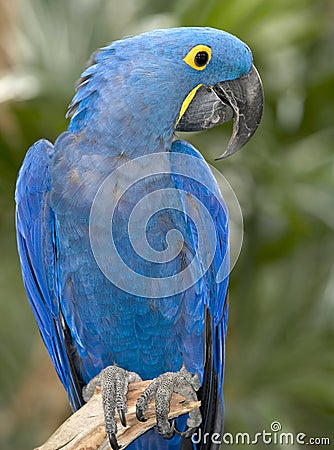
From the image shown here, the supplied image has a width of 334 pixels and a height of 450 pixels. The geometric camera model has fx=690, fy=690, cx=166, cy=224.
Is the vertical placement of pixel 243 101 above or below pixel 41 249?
above

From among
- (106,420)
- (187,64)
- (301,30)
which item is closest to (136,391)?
(106,420)

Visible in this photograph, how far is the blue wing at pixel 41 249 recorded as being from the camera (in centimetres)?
147

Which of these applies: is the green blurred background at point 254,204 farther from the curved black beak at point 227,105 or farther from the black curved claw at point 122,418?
the black curved claw at point 122,418

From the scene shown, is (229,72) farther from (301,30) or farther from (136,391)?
(301,30)

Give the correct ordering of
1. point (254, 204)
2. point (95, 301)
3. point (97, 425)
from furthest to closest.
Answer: point (254, 204) → point (95, 301) → point (97, 425)

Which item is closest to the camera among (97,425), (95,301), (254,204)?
(97,425)

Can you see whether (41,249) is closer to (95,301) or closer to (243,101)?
(95,301)

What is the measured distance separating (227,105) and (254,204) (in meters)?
0.81

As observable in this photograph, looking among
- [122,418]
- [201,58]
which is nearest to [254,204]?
[201,58]

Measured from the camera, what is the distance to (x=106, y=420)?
1.32 meters

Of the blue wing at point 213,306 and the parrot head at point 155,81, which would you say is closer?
the parrot head at point 155,81

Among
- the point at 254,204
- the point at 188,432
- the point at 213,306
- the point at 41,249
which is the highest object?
the point at 254,204

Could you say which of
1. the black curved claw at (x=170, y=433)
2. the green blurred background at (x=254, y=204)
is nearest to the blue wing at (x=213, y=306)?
the black curved claw at (x=170, y=433)

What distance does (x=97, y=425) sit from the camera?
1.31m
